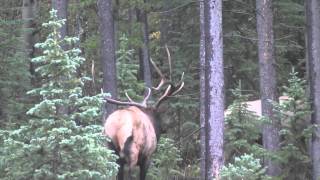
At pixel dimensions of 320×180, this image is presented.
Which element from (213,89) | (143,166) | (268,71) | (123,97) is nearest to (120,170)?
(143,166)

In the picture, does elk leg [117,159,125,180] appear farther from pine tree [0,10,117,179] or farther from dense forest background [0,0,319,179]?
pine tree [0,10,117,179]

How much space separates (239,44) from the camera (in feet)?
64.3

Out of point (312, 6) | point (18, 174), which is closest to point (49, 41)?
point (18, 174)

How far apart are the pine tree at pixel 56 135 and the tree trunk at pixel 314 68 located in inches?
200

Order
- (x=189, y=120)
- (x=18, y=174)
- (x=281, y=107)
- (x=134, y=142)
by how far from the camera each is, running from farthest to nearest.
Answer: (x=189, y=120), (x=281, y=107), (x=134, y=142), (x=18, y=174)

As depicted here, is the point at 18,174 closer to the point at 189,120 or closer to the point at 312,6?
the point at 312,6

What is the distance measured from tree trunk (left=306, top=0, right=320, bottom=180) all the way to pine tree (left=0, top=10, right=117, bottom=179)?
5071mm

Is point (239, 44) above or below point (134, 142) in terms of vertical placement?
above

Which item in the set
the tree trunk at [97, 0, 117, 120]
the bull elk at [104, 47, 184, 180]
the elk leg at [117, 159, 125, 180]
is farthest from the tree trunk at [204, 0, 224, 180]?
the tree trunk at [97, 0, 117, 120]

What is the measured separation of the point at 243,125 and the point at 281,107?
3.02 meters

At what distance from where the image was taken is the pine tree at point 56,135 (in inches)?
334

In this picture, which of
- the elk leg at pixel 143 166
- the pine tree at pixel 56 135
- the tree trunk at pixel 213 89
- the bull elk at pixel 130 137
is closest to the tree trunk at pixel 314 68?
the tree trunk at pixel 213 89

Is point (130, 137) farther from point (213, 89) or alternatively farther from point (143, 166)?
point (213, 89)

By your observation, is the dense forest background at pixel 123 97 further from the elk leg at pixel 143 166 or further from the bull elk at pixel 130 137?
the elk leg at pixel 143 166
